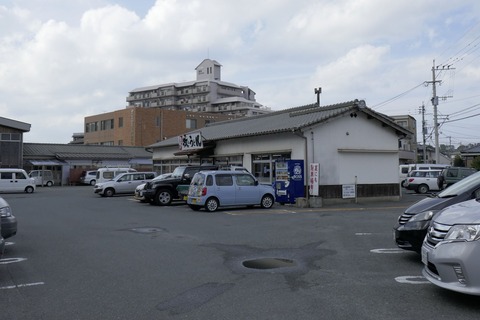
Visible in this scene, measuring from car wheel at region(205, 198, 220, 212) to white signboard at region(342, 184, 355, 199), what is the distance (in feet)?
22.3

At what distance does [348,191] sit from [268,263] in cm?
1357

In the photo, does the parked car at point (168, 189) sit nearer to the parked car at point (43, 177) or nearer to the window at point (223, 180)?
the window at point (223, 180)

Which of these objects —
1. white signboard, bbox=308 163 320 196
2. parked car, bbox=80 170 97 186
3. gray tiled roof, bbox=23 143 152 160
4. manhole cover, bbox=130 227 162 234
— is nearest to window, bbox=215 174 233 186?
white signboard, bbox=308 163 320 196

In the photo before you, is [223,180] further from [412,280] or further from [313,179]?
[412,280]

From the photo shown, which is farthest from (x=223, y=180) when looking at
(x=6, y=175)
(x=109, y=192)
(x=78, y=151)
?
(x=78, y=151)

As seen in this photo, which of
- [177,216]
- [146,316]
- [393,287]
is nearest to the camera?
[146,316]

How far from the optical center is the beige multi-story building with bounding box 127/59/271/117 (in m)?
95.5

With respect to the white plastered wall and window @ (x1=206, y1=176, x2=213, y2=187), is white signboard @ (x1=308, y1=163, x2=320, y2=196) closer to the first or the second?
the white plastered wall

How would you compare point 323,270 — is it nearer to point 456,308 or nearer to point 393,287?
point 393,287

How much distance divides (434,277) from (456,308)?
1.35 feet

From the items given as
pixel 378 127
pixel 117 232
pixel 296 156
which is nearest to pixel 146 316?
pixel 117 232

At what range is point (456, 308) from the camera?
503 cm

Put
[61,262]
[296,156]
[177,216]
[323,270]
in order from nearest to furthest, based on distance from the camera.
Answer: [323,270] < [61,262] < [177,216] < [296,156]

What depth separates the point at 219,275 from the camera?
690 cm
